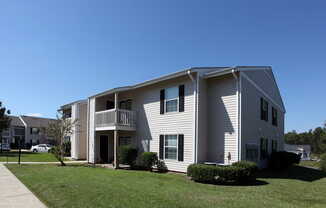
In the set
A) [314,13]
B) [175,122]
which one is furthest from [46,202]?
[314,13]

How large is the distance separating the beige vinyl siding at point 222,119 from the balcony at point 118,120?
5925 millimetres

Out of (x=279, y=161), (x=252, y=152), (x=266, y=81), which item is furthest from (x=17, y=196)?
(x=266, y=81)

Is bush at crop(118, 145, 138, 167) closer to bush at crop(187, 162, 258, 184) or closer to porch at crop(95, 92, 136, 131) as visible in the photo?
porch at crop(95, 92, 136, 131)

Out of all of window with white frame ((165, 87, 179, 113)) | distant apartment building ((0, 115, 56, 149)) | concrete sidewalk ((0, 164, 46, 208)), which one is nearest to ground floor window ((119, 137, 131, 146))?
window with white frame ((165, 87, 179, 113))

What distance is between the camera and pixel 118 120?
16.9 metres

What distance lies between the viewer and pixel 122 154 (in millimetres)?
16391

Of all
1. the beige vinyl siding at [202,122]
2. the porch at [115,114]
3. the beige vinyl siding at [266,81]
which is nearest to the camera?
the beige vinyl siding at [202,122]

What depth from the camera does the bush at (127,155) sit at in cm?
1628

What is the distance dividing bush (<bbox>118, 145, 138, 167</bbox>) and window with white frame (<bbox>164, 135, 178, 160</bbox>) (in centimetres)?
253

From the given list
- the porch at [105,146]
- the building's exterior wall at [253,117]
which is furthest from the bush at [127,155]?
the building's exterior wall at [253,117]

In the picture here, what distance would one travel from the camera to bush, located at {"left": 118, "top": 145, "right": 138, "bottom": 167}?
16281mm

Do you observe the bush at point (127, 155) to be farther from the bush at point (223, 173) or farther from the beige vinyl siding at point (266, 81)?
the beige vinyl siding at point (266, 81)

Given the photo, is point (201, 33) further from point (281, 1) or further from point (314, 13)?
point (314, 13)

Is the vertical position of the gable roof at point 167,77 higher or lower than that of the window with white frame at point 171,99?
higher
